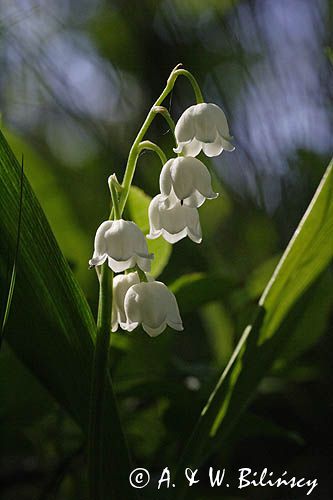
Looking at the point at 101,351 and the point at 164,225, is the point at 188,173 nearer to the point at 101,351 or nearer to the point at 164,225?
the point at 164,225

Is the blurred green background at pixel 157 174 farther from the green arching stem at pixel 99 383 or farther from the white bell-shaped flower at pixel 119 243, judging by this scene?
the white bell-shaped flower at pixel 119 243

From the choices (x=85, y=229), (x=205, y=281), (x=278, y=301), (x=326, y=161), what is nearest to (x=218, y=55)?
(x=326, y=161)

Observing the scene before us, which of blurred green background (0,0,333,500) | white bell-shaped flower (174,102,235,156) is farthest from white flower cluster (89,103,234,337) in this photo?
blurred green background (0,0,333,500)

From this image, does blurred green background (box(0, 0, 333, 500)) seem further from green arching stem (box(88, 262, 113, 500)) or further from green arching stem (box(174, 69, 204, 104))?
green arching stem (box(174, 69, 204, 104))

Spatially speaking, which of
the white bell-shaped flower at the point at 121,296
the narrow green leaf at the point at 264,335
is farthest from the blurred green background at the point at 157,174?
the white bell-shaped flower at the point at 121,296

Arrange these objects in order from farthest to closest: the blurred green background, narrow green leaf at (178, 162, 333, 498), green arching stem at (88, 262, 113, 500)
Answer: the blurred green background < narrow green leaf at (178, 162, 333, 498) < green arching stem at (88, 262, 113, 500)

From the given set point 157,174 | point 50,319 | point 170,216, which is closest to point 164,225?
point 170,216

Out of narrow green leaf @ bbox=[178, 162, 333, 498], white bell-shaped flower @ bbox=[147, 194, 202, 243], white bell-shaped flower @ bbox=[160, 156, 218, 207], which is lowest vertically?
narrow green leaf @ bbox=[178, 162, 333, 498]
